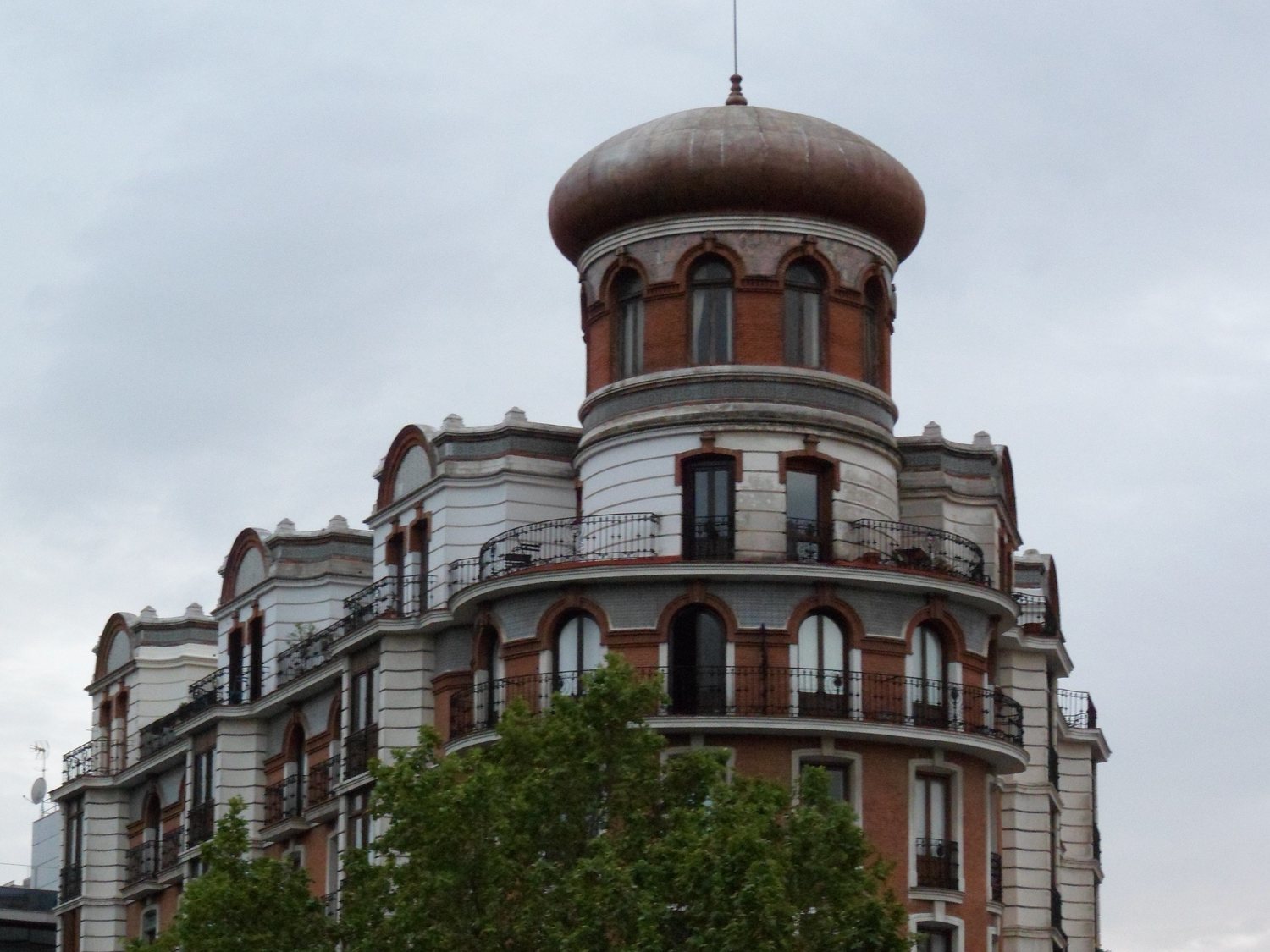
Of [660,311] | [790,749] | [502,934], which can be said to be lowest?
[502,934]

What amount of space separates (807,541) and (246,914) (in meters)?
14.3

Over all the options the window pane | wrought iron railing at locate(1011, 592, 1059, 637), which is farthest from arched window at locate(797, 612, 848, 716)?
wrought iron railing at locate(1011, 592, 1059, 637)

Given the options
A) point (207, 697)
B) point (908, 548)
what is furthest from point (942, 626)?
point (207, 697)

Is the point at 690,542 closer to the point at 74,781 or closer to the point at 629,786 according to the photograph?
the point at 629,786

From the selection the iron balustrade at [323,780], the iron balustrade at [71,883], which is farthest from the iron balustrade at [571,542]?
the iron balustrade at [71,883]

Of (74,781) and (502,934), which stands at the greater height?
(74,781)

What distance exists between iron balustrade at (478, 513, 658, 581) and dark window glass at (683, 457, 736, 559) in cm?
80

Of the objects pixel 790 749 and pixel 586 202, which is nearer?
pixel 790 749

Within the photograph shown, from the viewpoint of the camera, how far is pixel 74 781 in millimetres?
84250

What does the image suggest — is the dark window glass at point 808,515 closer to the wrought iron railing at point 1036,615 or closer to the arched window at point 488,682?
the arched window at point 488,682

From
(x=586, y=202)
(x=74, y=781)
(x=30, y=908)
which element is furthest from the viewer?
(x=30, y=908)

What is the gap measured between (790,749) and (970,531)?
27.8 feet

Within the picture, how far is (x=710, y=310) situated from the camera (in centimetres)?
6247

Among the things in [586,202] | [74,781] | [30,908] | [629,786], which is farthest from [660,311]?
[30,908]
